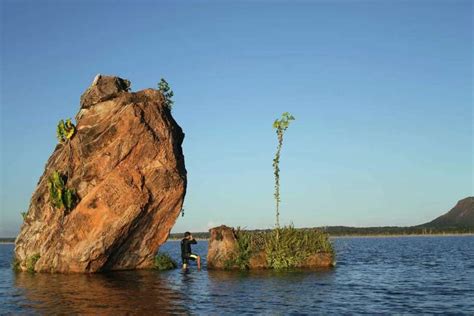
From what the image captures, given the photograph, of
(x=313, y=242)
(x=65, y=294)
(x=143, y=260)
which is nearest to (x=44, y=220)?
(x=143, y=260)

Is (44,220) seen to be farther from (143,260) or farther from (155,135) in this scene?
(155,135)

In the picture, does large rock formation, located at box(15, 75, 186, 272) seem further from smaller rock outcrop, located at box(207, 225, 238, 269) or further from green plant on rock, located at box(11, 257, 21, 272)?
smaller rock outcrop, located at box(207, 225, 238, 269)

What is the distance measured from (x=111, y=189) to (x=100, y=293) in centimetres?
1152

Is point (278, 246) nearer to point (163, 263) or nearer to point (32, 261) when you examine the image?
point (163, 263)

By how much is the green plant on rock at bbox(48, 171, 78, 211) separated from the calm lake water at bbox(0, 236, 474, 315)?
517 cm

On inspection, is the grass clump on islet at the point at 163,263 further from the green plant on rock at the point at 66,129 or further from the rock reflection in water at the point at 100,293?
the green plant on rock at the point at 66,129

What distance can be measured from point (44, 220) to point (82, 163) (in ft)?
19.1

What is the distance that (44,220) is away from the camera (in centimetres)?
4141

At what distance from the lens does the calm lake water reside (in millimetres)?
22797

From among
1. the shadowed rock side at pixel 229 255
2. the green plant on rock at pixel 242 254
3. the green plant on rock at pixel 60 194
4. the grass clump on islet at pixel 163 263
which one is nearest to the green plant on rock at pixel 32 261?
the green plant on rock at pixel 60 194

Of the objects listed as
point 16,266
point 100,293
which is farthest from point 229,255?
point 16,266

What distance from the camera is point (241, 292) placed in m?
27.7

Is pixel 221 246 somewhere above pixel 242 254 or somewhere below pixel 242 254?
above

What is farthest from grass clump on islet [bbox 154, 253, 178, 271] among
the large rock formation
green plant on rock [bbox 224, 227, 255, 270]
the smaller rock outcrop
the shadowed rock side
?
green plant on rock [bbox 224, 227, 255, 270]
